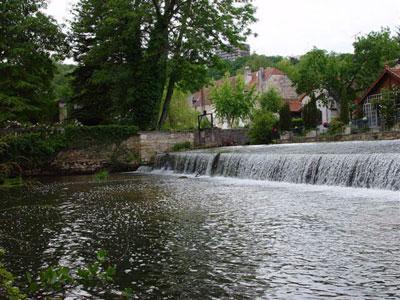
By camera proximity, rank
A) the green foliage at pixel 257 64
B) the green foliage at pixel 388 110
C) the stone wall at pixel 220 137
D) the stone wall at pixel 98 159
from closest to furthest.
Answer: the stone wall at pixel 98 159 → the green foliage at pixel 388 110 → the stone wall at pixel 220 137 → the green foliage at pixel 257 64

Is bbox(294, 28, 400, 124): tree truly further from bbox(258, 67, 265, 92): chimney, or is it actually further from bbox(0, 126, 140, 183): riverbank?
bbox(0, 126, 140, 183): riverbank

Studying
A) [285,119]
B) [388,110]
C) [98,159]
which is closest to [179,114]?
[285,119]

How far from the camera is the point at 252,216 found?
8789 millimetres

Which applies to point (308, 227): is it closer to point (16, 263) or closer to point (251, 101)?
point (16, 263)

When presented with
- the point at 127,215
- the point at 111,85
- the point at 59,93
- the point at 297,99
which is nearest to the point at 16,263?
the point at 127,215

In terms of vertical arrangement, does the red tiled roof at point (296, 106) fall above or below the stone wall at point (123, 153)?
above

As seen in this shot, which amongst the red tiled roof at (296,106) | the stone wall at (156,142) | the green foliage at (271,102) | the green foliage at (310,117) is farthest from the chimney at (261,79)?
the stone wall at (156,142)

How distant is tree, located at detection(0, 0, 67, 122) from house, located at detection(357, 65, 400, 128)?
67.8 ft

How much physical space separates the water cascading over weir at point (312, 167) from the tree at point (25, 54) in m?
11.3

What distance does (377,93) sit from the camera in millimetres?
35656

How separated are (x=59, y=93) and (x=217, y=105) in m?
17.4

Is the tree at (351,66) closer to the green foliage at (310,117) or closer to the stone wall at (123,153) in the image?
the green foliage at (310,117)

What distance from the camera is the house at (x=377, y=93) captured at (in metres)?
32.3

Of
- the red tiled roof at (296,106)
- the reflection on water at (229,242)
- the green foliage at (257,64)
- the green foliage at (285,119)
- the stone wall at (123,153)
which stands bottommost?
the reflection on water at (229,242)
